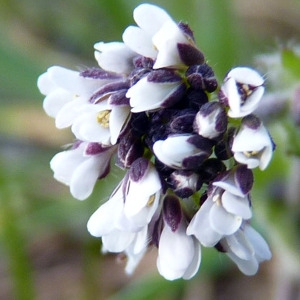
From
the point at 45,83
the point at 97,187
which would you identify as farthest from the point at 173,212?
the point at 97,187

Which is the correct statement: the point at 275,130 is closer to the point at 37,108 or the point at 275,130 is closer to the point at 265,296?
the point at 265,296

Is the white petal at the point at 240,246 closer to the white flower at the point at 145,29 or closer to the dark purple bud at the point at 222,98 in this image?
the dark purple bud at the point at 222,98

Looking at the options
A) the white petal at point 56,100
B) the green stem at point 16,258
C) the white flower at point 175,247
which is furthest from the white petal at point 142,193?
the green stem at point 16,258

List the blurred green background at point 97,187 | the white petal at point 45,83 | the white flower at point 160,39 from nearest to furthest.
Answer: the white flower at point 160,39, the white petal at point 45,83, the blurred green background at point 97,187

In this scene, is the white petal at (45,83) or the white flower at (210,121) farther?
the white petal at (45,83)

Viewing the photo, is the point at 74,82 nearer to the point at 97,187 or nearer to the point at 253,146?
the point at 253,146


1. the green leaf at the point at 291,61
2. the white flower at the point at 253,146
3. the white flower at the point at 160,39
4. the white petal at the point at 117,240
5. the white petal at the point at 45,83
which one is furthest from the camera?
the green leaf at the point at 291,61

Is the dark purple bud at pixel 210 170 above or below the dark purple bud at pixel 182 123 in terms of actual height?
below
